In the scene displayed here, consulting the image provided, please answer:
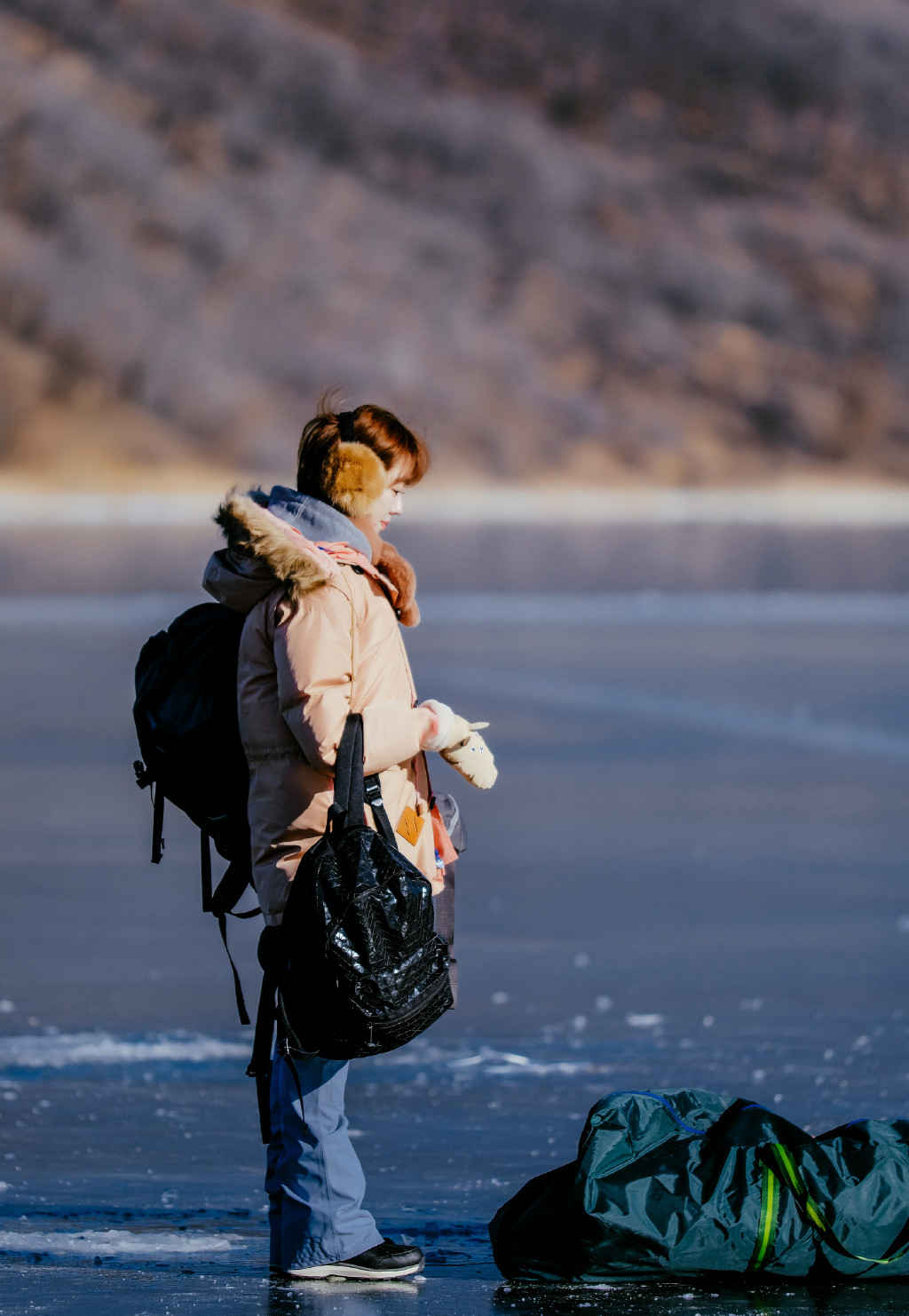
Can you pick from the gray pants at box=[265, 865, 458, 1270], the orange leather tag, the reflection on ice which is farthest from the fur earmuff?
the reflection on ice

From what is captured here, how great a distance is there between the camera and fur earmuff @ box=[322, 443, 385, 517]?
11.6ft

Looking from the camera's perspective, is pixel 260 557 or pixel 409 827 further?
pixel 409 827

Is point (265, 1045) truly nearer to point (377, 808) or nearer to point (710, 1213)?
point (377, 808)

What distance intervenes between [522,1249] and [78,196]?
4123 inches

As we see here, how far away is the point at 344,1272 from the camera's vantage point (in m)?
3.51

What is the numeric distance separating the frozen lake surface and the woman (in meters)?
0.13

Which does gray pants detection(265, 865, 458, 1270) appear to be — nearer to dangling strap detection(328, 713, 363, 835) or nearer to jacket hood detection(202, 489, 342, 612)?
dangling strap detection(328, 713, 363, 835)

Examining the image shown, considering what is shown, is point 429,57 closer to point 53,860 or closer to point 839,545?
point 839,545

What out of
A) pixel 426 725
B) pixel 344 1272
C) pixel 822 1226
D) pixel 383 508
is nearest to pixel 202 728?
pixel 426 725

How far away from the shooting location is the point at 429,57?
384 ft

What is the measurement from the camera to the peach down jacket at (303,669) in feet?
11.1

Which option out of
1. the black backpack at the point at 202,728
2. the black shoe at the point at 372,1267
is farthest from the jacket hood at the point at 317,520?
the black shoe at the point at 372,1267

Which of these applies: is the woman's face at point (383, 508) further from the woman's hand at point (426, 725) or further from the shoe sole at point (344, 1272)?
the shoe sole at point (344, 1272)

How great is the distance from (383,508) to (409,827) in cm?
49
